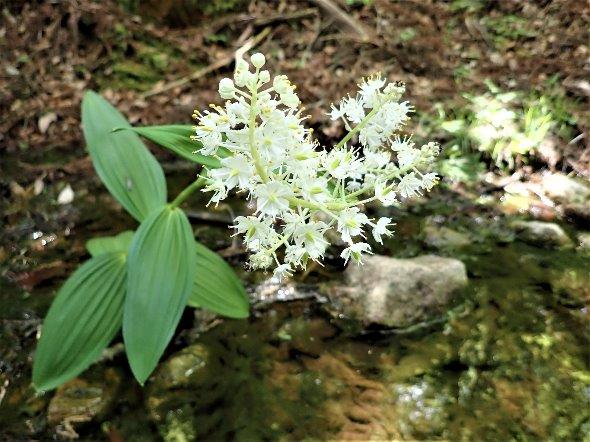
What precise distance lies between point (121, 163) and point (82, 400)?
1235mm

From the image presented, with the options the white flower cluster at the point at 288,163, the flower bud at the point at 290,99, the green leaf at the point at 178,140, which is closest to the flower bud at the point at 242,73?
the white flower cluster at the point at 288,163

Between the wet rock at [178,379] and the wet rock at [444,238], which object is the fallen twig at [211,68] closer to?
the wet rock at [444,238]

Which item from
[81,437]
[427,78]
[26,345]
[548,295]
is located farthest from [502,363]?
[427,78]

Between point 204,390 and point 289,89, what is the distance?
5.85 feet

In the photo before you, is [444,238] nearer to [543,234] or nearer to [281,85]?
[543,234]

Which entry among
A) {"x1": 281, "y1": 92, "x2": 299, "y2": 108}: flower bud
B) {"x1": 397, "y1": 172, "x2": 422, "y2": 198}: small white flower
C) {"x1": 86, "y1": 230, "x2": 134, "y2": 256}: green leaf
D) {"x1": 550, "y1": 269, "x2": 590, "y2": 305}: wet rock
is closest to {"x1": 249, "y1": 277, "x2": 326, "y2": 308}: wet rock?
{"x1": 86, "y1": 230, "x2": 134, "y2": 256}: green leaf

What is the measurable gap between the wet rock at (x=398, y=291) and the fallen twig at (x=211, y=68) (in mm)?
2894

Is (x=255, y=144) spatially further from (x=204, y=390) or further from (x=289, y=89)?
(x=204, y=390)

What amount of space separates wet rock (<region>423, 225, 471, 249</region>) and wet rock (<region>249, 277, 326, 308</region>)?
36.4 inches

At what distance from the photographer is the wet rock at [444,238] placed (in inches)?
152

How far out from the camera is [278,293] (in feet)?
11.5

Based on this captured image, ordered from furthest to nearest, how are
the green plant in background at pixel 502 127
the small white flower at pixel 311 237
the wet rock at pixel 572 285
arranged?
the green plant in background at pixel 502 127 < the wet rock at pixel 572 285 < the small white flower at pixel 311 237

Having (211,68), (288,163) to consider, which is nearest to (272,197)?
(288,163)

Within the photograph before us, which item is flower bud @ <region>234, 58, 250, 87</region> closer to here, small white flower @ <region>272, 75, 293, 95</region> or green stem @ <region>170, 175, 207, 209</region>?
small white flower @ <region>272, 75, 293, 95</region>
